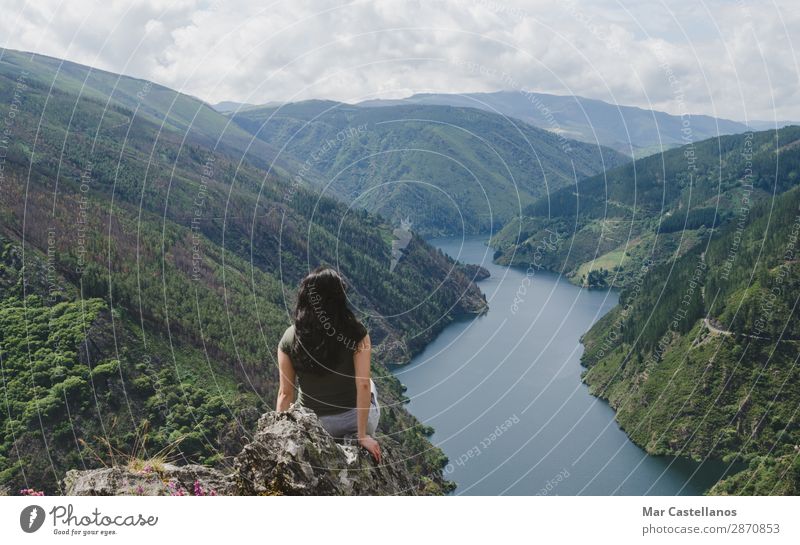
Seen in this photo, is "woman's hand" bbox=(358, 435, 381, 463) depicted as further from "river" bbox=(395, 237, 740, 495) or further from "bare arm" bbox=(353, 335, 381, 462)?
"river" bbox=(395, 237, 740, 495)

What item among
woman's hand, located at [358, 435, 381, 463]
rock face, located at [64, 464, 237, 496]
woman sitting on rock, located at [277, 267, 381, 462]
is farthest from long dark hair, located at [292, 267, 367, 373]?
rock face, located at [64, 464, 237, 496]

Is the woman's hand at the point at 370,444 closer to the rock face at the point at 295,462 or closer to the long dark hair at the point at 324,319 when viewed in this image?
the rock face at the point at 295,462

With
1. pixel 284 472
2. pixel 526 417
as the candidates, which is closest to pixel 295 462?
pixel 284 472

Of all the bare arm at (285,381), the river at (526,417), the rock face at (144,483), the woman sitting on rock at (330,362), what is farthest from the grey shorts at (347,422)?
the river at (526,417)

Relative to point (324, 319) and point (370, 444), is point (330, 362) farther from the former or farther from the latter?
point (370, 444)

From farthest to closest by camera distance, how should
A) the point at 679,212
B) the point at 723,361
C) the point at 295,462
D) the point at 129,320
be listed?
the point at 679,212
the point at 723,361
the point at 129,320
the point at 295,462
